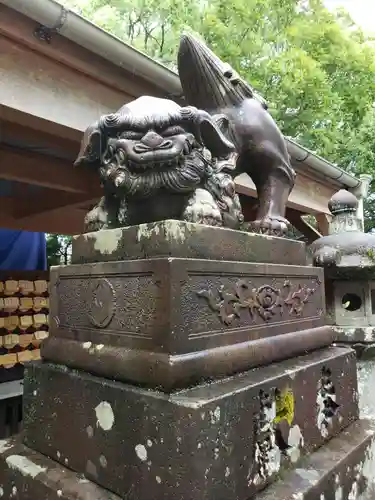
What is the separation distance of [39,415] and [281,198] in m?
1.17

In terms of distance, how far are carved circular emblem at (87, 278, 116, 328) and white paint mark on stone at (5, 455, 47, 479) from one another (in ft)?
1.46

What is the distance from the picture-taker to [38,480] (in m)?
1.18

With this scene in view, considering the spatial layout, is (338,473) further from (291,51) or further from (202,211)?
(291,51)

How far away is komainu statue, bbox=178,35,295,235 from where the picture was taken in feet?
5.25

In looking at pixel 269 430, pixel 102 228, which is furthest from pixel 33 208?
pixel 269 430

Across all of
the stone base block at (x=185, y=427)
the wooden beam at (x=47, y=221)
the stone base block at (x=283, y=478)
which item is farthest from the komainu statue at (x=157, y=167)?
the wooden beam at (x=47, y=221)

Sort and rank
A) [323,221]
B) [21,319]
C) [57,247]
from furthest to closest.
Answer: [57,247] → [323,221] → [21,319]

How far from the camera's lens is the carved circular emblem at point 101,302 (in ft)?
3.96

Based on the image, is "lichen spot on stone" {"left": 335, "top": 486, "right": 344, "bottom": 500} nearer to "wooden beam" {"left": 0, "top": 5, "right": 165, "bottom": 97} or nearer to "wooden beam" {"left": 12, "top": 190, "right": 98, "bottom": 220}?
"wooden beam" {"left": 0, "top": 5, "right": 165, "bottom": 97}

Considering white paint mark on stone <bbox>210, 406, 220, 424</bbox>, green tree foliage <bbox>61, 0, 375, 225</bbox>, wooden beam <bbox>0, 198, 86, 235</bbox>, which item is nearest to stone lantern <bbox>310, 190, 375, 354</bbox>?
white paint mark on stone <bbox>210, 406, 220, 424</bbox>

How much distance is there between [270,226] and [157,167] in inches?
21.4

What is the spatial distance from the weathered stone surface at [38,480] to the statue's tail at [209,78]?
1.34m

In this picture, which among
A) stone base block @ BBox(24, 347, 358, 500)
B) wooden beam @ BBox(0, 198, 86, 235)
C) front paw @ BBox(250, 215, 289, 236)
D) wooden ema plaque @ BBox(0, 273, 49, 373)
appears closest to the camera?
stone base block @ BBox(24, 347, 358, 500)

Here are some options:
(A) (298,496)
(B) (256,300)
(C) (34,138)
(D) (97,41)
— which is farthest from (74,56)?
(A) (298,496)
